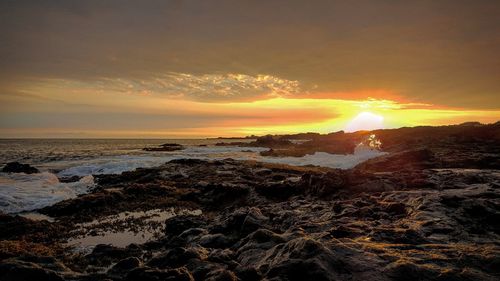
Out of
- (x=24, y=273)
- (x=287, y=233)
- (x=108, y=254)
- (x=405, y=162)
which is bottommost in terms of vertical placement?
(x=108, y=254)

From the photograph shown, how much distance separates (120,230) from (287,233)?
406 inches

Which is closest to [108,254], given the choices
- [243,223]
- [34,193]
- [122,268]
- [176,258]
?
[122,268]

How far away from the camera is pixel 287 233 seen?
35.6 feet

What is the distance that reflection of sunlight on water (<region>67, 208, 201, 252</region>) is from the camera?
604 inches

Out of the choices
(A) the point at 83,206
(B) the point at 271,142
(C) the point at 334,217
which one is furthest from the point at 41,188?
(B) the point at 271,142

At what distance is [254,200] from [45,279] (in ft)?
51.2

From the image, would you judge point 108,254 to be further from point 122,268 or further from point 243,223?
point 243,223

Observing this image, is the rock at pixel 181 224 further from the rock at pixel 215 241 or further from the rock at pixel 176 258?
the rock at pixel 176 258

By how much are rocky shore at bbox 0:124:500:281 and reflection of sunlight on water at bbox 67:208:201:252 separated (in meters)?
0.06

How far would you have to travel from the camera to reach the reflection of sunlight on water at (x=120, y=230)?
604 inches

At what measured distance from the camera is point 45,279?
26.5ft

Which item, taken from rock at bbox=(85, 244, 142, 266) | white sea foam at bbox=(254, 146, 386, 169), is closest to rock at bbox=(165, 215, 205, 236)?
rock at bbox=(85, 244, 142, 266)

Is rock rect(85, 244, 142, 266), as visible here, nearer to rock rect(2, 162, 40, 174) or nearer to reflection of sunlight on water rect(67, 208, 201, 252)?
reflection of sunlight on water rect(67, 208, 201, 252)

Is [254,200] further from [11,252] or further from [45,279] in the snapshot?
[45,279]
